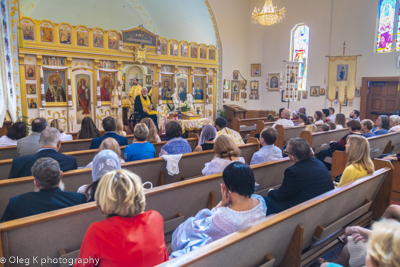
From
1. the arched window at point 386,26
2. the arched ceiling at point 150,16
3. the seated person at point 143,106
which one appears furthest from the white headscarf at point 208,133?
the arched window at point 386,26

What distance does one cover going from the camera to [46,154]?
9.87ft

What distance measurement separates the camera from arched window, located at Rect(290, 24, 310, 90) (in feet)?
45.9

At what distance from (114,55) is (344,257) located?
9.77 metres

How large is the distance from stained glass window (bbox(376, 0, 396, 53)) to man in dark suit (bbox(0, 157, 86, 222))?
1319 cm

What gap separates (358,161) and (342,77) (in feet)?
34.2

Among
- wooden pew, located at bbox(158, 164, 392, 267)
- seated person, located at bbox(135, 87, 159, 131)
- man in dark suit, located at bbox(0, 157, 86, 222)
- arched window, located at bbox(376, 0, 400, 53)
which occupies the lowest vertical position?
wooden pew, located at bbox(158, 164, 392, 267)

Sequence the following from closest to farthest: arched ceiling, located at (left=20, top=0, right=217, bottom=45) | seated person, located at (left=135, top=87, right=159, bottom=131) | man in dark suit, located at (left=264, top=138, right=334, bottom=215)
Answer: man in dark suit, located at (left=264, top=138, right=334, bottom=215) < seated person, located at (left=135, top=87, right=159, bottom=131) < arched ceiling, located at (left=20, top=0, right=217, bottom=45)

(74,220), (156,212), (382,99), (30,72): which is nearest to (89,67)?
(30,72)

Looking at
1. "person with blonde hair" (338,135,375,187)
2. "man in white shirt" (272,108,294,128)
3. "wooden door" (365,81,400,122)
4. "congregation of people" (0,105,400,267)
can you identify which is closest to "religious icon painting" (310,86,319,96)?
"wooden door" (365,81,400,122)

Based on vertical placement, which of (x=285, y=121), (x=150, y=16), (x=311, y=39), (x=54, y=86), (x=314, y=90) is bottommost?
(x=285, y=121)

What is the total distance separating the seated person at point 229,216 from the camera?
6.28 feet

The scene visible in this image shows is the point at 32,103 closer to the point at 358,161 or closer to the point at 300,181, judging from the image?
the point at 300,181

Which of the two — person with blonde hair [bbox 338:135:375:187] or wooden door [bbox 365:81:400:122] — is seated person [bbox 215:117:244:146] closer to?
person with blonde hair [bbox 338:135:375:187]

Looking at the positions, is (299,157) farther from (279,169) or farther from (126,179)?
(126,179)
